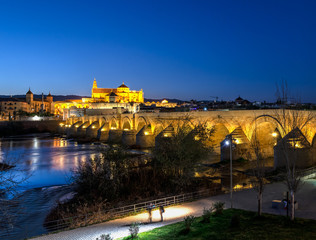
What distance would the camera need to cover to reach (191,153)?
15.4 metres

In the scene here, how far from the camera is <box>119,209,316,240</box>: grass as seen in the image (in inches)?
292

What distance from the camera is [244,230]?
26.1ft

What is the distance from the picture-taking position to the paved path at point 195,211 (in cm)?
838

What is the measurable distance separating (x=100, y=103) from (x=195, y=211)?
79821mm

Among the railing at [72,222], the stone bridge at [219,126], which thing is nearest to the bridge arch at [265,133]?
the stone bridge at [219,126]

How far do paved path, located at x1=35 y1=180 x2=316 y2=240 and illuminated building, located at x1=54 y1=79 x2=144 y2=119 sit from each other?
64928mm

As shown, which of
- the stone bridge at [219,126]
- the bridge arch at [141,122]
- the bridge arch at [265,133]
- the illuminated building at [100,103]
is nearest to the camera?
the stone bridge at [219,126]

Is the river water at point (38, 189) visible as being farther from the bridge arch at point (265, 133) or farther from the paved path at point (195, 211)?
the bridge arch at point (265, 133)

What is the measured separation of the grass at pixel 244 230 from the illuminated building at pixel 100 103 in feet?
222

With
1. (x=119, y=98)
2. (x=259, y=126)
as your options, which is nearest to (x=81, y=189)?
(x=259, y=126)

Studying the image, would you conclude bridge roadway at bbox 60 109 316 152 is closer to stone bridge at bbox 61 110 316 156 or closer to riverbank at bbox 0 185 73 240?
stone bridge at bbox 61 110 316 156

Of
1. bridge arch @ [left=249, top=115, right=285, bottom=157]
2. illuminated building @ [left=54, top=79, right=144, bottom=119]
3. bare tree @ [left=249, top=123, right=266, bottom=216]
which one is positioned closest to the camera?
bare tree @ [left=249, top=123, right=266, bottom=216]

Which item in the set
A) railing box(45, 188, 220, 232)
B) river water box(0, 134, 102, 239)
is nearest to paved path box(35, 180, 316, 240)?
railing box(45, 188, 220, 232)

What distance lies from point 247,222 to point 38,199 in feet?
35.5
